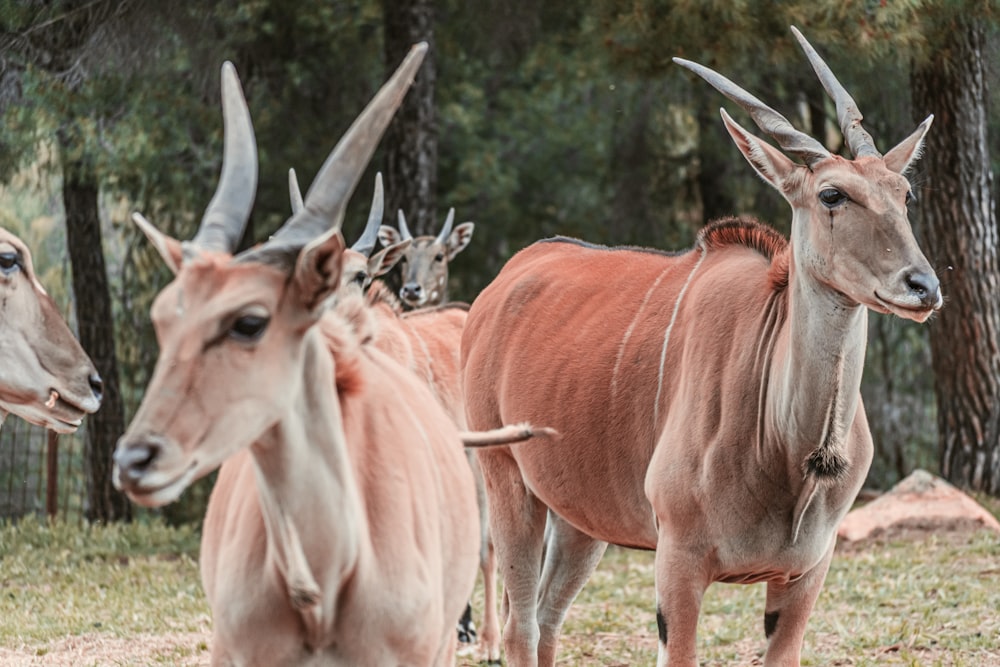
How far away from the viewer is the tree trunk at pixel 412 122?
10586mm

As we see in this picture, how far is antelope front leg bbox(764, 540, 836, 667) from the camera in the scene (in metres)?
4.33

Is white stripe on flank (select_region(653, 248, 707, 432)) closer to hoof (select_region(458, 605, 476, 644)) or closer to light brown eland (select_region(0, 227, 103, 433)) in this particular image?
light brown eland (select_region(0, 227, 103, 433))

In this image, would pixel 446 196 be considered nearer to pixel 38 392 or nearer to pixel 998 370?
pixel 998 370

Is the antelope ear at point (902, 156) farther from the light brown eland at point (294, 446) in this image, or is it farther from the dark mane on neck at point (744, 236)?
the light brown eland at point (294, 446)

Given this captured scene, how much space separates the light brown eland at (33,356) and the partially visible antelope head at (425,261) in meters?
5.43

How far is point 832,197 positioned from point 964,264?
641cm

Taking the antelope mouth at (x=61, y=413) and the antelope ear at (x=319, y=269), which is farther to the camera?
the antelope mouth at (x=61, y=413)

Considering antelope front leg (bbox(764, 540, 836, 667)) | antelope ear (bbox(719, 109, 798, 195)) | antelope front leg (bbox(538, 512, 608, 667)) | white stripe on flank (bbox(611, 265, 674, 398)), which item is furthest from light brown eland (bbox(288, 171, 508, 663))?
antelope ear (bbox(719, 109, 798, 195))

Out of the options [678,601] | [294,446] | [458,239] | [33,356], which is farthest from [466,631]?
[458,239]

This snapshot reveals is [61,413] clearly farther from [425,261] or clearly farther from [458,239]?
[458,239]

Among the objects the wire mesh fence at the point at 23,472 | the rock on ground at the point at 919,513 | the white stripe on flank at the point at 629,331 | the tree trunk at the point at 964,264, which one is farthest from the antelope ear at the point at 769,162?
the wire mesh fence at the point at 23,472

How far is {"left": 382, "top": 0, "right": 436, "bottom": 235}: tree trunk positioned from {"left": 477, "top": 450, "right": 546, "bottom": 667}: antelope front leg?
17.7 feet

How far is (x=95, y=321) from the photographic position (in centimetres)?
1145

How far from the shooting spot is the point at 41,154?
35.7 ft
